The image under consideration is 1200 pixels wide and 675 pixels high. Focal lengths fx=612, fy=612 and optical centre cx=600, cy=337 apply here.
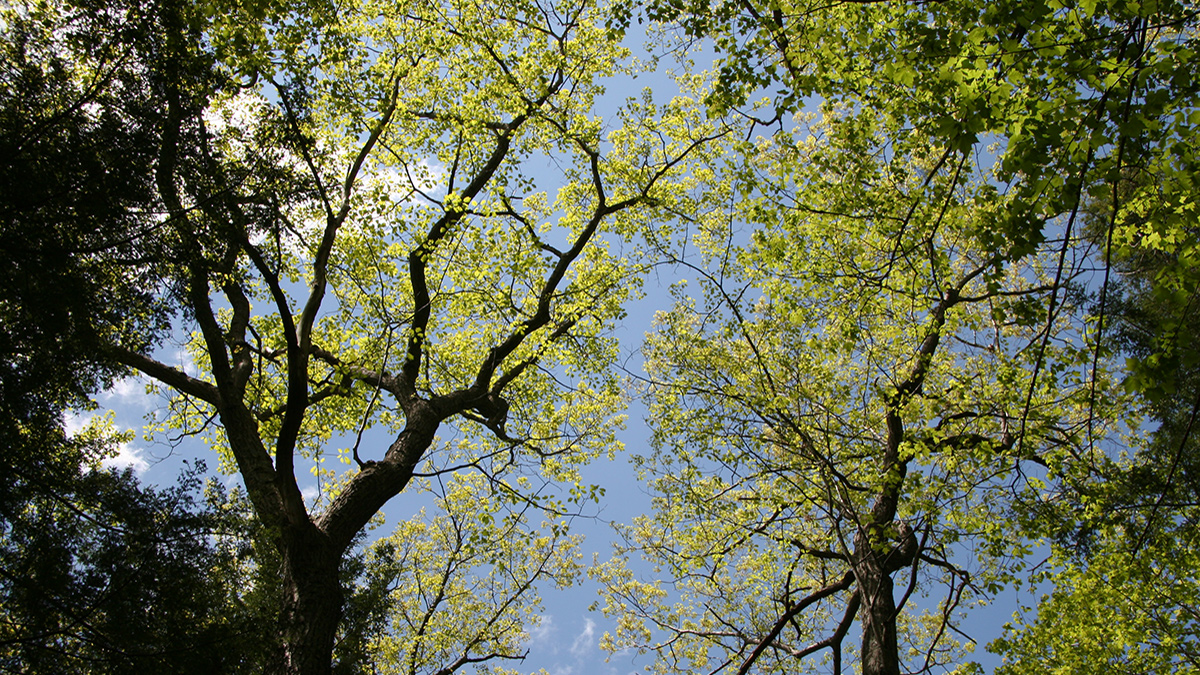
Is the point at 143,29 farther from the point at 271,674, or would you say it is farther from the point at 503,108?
the point at 503,108

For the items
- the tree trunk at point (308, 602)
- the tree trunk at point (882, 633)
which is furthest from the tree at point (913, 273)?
the tree trunk at point (308, 602)

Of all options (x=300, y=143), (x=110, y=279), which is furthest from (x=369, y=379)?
(x=110, y=279)

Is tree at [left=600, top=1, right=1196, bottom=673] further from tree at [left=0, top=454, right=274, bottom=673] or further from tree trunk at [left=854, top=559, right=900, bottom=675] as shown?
tree at [left=0, top=454, right=274, bottom=673]

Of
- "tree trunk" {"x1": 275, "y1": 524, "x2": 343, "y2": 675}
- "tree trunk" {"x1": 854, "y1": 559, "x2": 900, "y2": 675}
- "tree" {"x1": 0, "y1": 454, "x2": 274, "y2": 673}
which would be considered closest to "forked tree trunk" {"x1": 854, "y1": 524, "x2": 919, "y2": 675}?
"tree trunk" {"x1": 854, "y1": 559, "x2": 900, "y2": 675}

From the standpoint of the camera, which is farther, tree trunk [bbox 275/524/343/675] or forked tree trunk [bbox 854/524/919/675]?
forked tree trunk [bbox 854/524/919/675]

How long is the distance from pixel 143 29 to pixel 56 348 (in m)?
2.21

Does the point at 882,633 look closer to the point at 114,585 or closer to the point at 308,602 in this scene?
the point at 308,602

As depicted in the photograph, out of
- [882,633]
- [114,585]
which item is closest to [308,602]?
[114,585]

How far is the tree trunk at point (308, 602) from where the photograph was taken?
4914 mm

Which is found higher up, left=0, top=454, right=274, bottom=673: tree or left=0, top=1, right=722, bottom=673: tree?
left=0, top=1, right=722, bottom=673: tree

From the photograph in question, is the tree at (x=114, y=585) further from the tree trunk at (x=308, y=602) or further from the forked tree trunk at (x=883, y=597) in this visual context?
the forked tree trunk at (x=883, y=597)

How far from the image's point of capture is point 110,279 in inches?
154

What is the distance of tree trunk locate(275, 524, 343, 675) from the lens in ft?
16.1

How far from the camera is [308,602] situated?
16.9 feet
